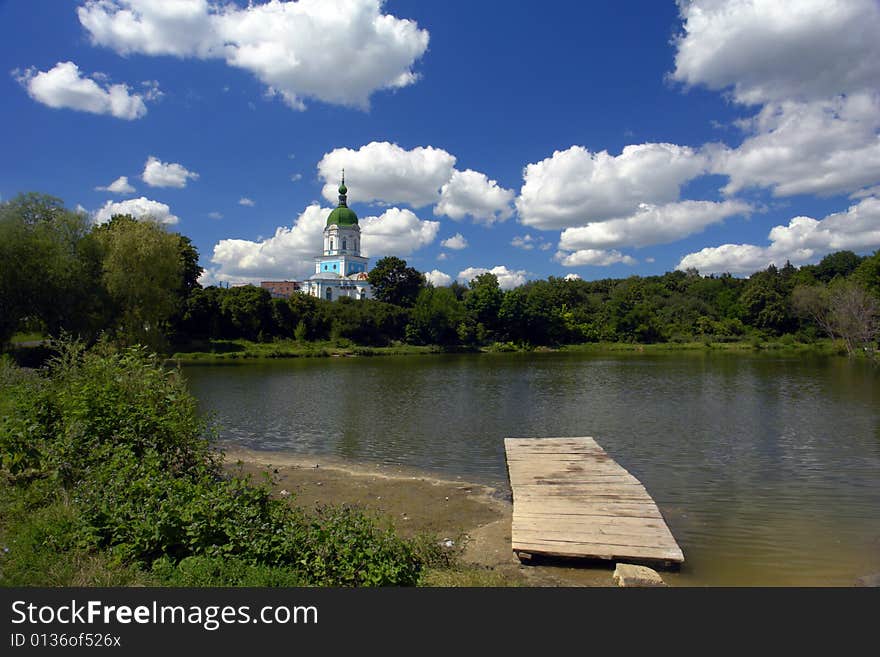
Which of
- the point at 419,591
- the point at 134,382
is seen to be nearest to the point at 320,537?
the point at 419,591

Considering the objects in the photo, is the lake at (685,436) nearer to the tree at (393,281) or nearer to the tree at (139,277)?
the tree at (139,277)

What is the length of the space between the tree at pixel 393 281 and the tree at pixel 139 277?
63083mm

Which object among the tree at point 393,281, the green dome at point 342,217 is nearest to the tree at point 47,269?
the tree at point 393,281

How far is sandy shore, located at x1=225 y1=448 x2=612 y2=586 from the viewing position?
752 centimetres

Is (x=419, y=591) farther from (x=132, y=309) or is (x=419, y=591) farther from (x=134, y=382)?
(x=132, y=309)

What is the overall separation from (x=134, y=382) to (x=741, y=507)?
452 inches

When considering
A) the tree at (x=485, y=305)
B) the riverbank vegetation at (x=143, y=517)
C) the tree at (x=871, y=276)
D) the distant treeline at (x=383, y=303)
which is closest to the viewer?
the riverbank vegetation at (x=143, y=517)

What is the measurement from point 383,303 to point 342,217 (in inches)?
1492

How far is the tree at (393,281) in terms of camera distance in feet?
311

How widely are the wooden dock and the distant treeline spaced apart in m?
25.4

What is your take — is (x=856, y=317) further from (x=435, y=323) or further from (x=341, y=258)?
(x=341, y=258)

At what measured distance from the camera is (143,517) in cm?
594

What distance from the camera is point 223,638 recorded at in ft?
14.2

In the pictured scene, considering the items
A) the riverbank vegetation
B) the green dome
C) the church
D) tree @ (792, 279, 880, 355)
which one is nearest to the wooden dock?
the riverbank vegetation
